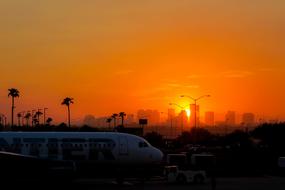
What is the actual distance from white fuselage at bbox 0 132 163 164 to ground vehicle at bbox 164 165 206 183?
105 inches

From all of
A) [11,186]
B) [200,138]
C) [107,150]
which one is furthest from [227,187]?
[200,138]

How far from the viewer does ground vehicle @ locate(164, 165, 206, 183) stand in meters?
45.7

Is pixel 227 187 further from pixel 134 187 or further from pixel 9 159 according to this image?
pixel 9 159

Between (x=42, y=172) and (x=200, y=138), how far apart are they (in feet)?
503

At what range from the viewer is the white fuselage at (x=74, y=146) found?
43.4 metres

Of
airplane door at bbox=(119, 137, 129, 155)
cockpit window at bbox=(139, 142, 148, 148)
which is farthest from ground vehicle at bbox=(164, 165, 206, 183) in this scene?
airplane door at bbox=(119, 137, 129, 155)

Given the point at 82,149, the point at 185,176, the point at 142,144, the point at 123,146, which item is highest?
the point at 142,144

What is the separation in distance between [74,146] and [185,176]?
851 centimetres

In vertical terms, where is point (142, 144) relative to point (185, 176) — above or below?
above

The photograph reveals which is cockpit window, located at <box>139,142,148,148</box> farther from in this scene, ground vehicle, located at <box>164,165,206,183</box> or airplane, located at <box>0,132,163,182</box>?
ground vehicle, located at <box>164,165,206,183</box>

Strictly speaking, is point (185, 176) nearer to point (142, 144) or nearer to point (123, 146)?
point (142, 144)

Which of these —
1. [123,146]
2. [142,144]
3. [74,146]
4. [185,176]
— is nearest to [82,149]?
[74,146]

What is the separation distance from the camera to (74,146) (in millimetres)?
43875

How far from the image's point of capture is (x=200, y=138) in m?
188
